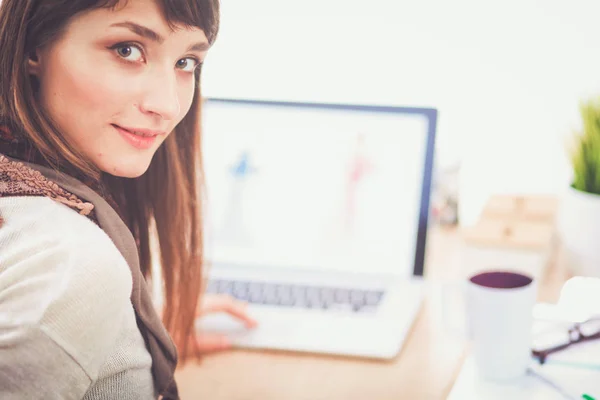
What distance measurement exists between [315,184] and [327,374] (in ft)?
1.08

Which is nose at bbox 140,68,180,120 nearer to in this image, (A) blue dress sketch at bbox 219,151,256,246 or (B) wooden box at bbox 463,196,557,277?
(A) blue dress sketch at bbox 219,151,256,246

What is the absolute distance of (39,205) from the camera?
523 mm

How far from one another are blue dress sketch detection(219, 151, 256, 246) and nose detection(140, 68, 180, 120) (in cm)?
43

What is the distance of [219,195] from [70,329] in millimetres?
615

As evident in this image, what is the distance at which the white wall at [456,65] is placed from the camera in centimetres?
119

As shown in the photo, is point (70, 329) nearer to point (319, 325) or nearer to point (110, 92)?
point (110, 92)

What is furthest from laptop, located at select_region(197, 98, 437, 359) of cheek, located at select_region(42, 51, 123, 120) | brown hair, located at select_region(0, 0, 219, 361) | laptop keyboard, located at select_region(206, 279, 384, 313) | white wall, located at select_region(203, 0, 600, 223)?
cheek, located at select_region(42, 51, 123, 120)

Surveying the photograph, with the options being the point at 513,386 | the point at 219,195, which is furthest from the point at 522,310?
the point at 219,195

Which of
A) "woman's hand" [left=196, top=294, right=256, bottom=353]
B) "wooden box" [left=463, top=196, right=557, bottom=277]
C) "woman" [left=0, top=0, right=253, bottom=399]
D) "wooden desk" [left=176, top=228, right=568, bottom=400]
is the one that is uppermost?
"woman" [left=0, top=0, right=253, bottom=399]

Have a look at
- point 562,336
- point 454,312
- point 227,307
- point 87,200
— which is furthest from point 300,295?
point 87,200

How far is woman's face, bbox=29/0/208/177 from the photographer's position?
57 cm

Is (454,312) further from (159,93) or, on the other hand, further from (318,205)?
(159,93)

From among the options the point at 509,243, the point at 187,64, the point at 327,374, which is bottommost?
the point at 327,374

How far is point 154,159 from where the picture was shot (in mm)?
770
